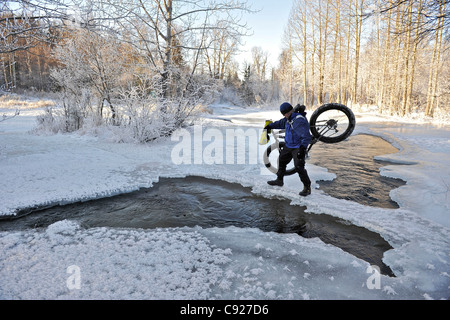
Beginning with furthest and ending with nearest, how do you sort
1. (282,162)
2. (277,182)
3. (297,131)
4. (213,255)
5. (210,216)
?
1. (277,182)
2. (282,162)
3. (297,131)
4. (210,216)
5. (213,255)

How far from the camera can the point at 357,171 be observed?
23.5 feet

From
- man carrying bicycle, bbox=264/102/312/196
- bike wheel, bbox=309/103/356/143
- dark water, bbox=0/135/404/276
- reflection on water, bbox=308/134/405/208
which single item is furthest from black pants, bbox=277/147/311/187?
bike wheel, bbox=309/103/356/143

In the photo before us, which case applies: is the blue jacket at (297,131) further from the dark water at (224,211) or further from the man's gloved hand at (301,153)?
the dark water at (224,211)

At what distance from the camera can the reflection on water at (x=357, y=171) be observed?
209 inches

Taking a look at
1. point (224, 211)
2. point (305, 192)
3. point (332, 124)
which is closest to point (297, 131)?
point (305, 192)

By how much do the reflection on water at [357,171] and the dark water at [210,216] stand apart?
1370mm

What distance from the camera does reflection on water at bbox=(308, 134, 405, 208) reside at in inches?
209

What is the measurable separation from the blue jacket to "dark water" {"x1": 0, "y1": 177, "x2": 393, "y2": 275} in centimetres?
114

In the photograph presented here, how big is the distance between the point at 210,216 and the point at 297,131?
87.7 inches

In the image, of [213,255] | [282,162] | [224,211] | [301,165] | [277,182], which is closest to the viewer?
[213,255]

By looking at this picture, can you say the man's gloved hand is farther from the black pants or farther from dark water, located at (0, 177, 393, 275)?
dark water, located at (0, 177, 393, 275)

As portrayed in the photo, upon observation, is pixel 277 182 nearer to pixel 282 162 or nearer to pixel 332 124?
pixel 282 162

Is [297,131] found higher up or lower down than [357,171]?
higher up

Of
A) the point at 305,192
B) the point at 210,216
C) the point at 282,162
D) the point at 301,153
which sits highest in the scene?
the point at 301,153
